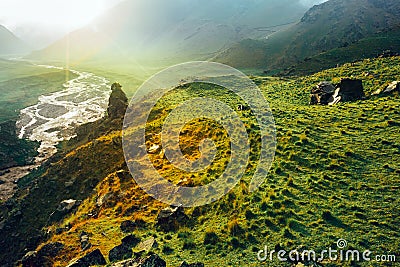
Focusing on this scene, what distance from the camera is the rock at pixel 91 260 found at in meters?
18.2

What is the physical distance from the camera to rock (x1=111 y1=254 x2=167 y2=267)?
54.3ft

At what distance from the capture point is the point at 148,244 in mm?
19453

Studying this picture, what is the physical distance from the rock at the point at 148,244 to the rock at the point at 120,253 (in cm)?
71

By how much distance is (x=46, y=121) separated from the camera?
10681cm

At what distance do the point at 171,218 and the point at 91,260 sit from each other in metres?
6.05

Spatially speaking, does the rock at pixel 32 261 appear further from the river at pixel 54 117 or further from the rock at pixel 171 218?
the river at pixel 54 117

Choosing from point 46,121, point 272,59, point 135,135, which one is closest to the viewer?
point 135,135

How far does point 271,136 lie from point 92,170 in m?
22.6

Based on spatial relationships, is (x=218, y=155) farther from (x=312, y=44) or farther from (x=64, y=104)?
(x=312, y=44)

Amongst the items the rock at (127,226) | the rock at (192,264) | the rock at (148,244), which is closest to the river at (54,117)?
the rock at (127,226)

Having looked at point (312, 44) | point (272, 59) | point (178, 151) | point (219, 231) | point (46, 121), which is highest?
point (312, 44)

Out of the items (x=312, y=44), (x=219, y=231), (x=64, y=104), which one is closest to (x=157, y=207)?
(x=219, y=231)

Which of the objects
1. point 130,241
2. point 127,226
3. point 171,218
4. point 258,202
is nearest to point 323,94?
point 258,202

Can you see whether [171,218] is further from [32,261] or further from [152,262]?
[32,261]
